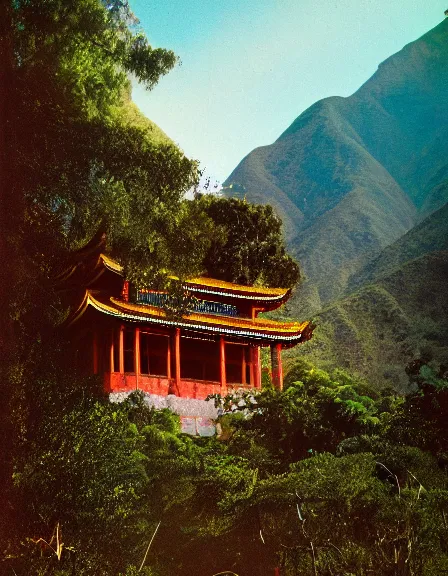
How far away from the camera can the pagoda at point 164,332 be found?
76.8 feet

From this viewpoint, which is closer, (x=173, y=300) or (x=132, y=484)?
(x=132, y=484)

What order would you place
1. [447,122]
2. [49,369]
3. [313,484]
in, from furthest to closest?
[447,122], [49,369], [313,484]

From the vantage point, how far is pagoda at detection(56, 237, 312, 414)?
23.4 m

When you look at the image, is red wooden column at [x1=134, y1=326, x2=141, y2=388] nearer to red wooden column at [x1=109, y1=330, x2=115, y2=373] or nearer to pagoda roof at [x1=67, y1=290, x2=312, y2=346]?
pagoda roof at [x1=67, y1=290, x2=312, y2=346]

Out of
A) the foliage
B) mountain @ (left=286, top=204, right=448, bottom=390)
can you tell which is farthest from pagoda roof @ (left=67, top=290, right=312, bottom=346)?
mountain @ (left=286, top=204, right=448, bottom=390)

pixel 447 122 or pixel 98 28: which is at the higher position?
pixel 447 122

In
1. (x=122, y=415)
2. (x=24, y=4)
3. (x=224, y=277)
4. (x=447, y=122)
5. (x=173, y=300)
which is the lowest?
(x=122, y=415)

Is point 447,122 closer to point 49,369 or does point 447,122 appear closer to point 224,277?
point 224,277

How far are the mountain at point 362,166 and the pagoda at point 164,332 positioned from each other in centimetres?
5015

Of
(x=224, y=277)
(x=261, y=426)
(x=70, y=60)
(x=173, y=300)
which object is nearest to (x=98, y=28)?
(x=70, y=60)

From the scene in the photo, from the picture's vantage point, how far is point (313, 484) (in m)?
14.6

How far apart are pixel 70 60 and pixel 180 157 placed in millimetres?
3551

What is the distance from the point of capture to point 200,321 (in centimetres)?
2478

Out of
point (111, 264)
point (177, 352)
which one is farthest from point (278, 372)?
point (111, 264)
